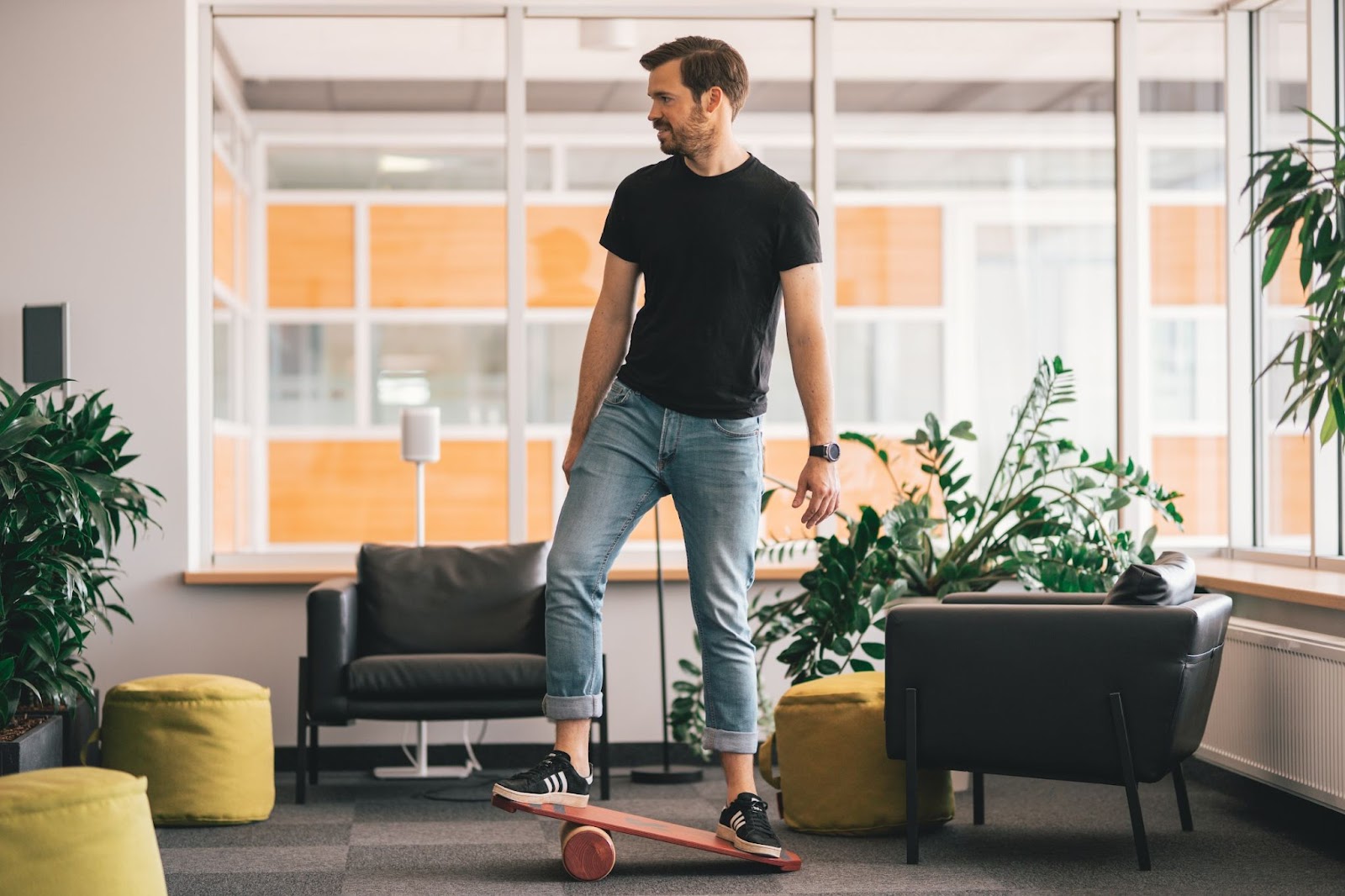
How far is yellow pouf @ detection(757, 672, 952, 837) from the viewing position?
3424mm

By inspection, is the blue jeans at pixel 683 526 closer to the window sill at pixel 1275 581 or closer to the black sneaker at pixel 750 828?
the black sneaker at pixel 750 828

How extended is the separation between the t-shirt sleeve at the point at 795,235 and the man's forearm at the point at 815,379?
0.16m

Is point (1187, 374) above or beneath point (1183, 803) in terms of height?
above

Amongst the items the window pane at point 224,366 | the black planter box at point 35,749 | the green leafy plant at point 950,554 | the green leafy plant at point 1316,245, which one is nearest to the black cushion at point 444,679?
the green leafy plant at point 950,554

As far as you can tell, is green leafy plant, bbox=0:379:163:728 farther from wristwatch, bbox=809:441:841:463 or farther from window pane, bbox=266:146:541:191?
wristwatch, bbox=809:441:841:463

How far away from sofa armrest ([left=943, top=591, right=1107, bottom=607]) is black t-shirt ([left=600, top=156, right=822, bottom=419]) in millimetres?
881

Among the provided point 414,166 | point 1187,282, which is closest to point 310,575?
point 414,166

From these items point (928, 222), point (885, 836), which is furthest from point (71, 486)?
point (928, 222)

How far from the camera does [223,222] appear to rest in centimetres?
479

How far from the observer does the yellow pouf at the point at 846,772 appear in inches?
135

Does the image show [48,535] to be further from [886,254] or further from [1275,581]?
[1275,581]

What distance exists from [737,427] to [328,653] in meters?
1.57

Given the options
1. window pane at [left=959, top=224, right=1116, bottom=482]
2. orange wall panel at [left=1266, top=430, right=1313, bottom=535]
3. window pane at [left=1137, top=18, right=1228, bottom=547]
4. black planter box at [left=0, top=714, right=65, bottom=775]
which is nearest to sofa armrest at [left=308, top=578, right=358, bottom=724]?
black planter box at [left=0, top=714, right=65, bottom=775]

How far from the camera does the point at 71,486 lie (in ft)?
11.3
